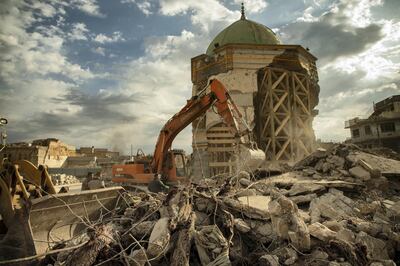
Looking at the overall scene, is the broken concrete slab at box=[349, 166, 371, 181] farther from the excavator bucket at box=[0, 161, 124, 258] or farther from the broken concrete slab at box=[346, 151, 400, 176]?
the excavator bucket at box=[0, 161, 124, 258]

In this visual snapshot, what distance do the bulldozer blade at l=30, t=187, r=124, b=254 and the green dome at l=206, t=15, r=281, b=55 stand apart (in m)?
11.6

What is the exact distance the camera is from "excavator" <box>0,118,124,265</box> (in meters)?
3.63

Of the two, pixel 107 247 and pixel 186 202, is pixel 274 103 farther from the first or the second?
pixel 107 247

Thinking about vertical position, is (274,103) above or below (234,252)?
above

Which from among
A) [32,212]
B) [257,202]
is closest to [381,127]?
[257,202]

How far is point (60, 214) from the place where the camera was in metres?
4.18

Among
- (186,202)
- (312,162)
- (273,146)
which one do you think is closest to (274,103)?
(273,146)

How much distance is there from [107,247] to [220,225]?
5.34ft

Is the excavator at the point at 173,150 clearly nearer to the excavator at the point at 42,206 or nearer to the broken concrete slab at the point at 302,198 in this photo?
the excavator at the point at 42,206

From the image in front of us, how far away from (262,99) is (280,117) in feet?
4.31

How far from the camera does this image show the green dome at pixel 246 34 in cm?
1459

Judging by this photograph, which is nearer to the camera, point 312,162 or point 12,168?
point 12,168

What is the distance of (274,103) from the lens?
13.4 meters

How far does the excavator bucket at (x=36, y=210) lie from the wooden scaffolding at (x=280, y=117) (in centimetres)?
972
